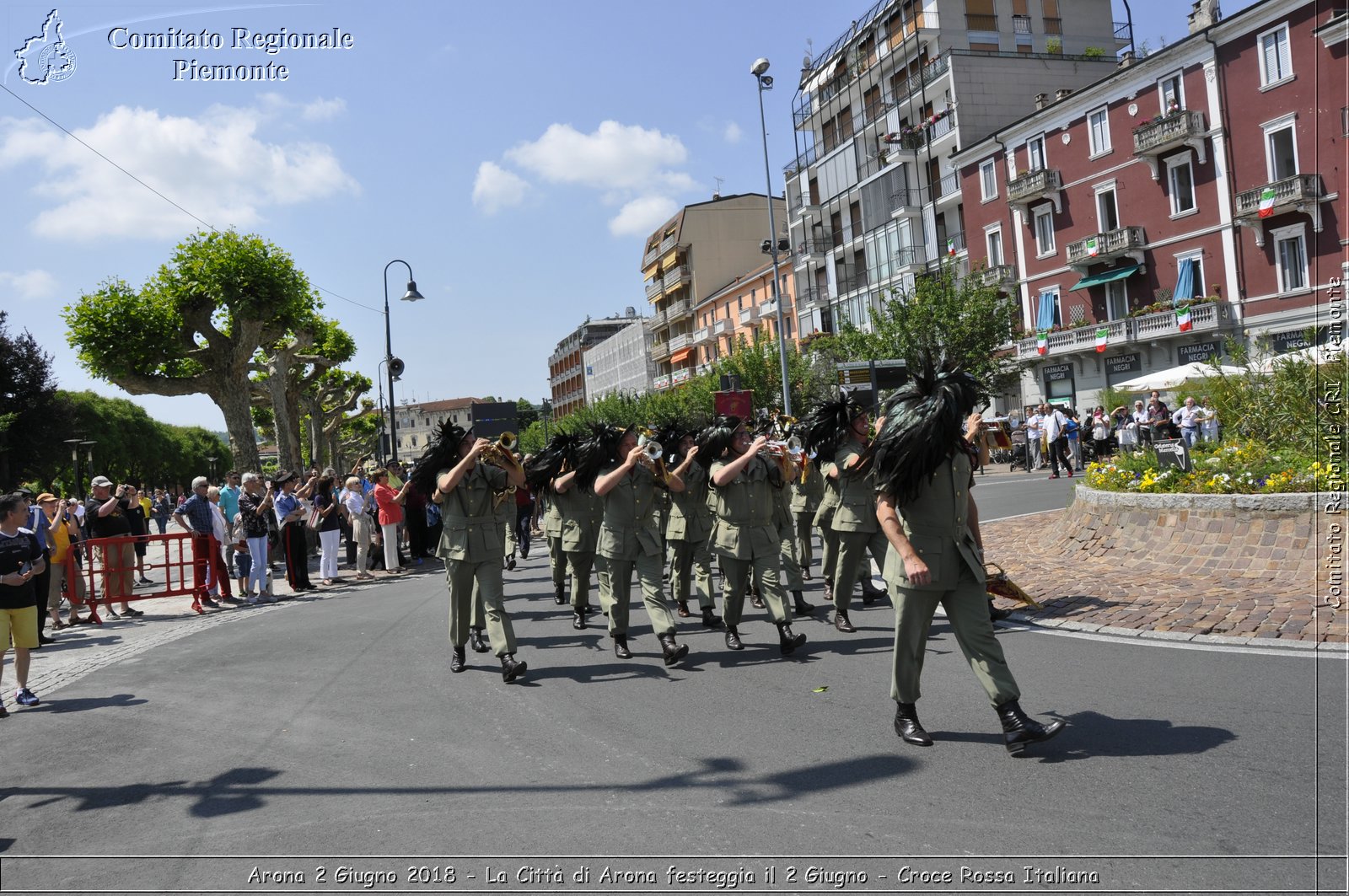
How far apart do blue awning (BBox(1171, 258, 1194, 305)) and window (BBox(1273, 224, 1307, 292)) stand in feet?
9.65

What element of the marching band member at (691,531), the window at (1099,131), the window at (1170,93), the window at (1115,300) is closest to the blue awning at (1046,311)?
the window at (1115,300)

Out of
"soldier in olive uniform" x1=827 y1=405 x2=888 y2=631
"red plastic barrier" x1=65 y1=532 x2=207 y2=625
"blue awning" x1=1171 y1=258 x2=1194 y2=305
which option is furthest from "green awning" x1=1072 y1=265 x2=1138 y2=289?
"red plastic barrier" x1=65 y1=532 x2=207 y2=625

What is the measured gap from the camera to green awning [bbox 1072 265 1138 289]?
35188 mm

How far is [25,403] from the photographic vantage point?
3956 cm

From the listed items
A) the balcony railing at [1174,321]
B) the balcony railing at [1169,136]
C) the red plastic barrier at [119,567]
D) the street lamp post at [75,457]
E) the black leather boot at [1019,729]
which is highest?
the balcony railing at [1169,136]

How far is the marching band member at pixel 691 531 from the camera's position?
9117 mm

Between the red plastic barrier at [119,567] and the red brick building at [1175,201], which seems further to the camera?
the red brick building at [1175,201]

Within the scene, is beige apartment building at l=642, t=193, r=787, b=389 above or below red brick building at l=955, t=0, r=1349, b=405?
above

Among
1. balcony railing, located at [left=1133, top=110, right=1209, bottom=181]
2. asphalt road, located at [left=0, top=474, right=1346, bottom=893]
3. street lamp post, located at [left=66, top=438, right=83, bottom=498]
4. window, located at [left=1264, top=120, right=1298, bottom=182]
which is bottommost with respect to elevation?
asphalt road, located at [left=0, top=474, right=1346, bottom=893]

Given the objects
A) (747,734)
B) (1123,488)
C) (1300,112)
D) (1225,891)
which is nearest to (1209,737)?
(1225,891)

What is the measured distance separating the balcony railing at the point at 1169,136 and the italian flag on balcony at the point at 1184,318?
16.1 ft

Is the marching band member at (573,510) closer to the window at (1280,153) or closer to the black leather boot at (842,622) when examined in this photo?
the black leather boot at (842,622)

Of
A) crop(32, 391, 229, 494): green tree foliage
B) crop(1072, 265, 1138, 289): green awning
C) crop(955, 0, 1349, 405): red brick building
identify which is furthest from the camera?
crop(32, 391, 229, 494): green tree foliage

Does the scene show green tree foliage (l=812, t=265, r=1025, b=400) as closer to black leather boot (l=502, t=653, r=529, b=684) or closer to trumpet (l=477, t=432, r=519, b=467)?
trumpet (l=477, t=432, r=519, b=467)
